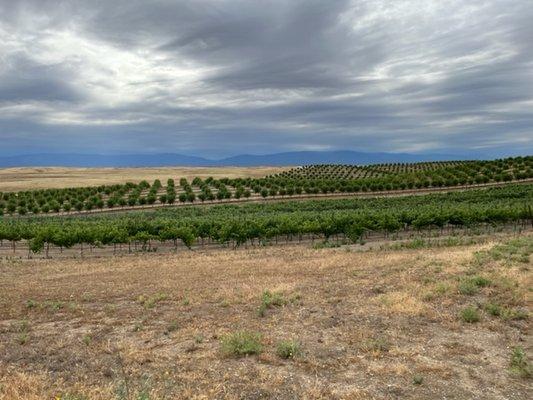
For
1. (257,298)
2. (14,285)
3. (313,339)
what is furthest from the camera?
(14,285)

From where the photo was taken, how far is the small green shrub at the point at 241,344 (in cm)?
1531

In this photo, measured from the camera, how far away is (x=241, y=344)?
15.7 m

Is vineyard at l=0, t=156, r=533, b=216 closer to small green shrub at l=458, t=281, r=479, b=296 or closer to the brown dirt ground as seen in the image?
the brown dirt ground

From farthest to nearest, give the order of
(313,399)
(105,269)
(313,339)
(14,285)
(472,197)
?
(472,197) → (105,269) → (14,285) → (313,339) → (313,399)

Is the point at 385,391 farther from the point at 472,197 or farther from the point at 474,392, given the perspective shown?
the point at 472,197

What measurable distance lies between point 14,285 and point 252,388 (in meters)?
23.9

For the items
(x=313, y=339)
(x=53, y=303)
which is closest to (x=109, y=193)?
(x=53, y=303)

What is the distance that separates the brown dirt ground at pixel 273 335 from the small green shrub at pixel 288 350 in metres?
0.21

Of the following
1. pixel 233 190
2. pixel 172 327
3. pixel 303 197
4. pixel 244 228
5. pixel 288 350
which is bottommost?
pixel 244 228

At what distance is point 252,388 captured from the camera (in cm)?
1271

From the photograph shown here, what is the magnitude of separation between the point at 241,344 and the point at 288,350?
5.35ft

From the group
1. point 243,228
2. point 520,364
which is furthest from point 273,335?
point 243,228

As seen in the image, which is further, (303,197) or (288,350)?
(303,197)

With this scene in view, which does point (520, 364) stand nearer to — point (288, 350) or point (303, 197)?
point (288, 350)
